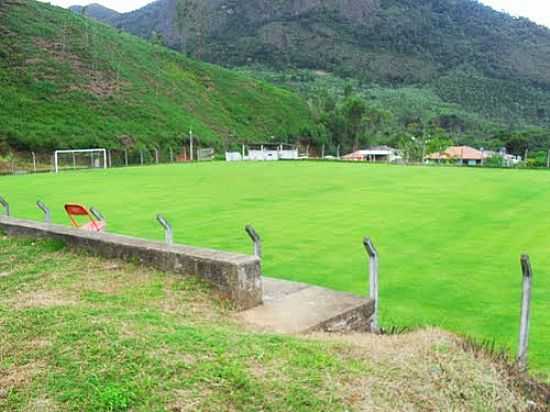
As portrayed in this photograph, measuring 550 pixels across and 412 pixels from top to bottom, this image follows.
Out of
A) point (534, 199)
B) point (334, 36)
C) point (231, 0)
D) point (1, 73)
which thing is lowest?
point (534, 199)

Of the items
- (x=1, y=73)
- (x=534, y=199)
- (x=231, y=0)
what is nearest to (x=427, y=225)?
(x=534, y=199)

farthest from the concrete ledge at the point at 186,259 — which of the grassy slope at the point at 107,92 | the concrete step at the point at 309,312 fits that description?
the grassy slope at the point at 107,92

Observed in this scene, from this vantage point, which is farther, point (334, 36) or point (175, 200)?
point (334, 36)

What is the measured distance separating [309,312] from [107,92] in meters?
49.1

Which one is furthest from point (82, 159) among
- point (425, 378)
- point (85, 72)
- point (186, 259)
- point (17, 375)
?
point (425, 378)

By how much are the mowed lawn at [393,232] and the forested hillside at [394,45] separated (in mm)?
70170

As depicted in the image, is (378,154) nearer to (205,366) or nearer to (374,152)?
(374,152)

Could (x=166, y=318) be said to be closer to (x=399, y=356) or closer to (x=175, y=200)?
(x=399, y=356)

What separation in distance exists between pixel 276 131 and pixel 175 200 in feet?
160

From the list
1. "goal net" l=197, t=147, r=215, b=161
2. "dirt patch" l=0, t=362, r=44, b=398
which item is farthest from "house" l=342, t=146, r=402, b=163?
"dirt patch" l=0, t=362, r=44, b=398

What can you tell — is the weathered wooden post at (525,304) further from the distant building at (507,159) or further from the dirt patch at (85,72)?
the dirt patch at (85,72)

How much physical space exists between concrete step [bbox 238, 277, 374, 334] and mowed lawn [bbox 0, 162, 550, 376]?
2.00 ft

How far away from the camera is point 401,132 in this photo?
7544 centimetres

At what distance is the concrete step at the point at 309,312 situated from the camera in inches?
149
